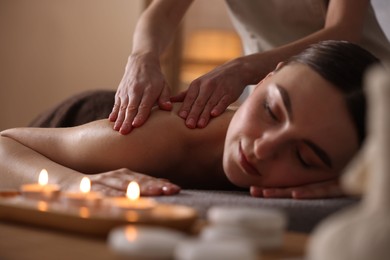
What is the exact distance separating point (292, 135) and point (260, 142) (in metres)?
0.07

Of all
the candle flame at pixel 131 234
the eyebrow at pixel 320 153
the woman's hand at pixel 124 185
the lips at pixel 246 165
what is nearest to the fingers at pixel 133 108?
the woman's hand at pixel 124 185

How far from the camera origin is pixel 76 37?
4.50 m

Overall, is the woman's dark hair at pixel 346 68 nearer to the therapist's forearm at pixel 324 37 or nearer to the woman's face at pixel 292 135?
the woman's face at pixel 292 135

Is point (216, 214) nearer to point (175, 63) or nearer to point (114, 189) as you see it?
point (114, 189)

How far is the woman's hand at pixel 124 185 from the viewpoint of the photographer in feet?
4.69

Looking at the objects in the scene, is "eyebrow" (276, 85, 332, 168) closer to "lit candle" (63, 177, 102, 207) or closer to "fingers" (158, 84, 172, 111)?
"fingers" (158, 84, 172, 111)

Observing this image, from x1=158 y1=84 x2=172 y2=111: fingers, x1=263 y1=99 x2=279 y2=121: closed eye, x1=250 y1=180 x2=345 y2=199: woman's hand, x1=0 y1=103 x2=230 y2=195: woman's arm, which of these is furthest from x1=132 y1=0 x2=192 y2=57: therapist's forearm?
x1=250 y1=180 x2=345 y2=199: woman's hand

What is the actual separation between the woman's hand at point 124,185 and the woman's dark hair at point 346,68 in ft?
1.38

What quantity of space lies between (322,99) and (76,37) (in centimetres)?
330

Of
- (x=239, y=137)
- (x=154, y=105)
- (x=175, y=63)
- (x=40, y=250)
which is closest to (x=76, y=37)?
(x=175, y=63)

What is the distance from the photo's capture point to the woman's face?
4.64 ft

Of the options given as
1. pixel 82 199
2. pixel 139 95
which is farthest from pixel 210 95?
pixel 82 199

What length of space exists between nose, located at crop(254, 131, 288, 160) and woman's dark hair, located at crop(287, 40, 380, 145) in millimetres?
163

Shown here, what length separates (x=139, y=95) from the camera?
184 cm
